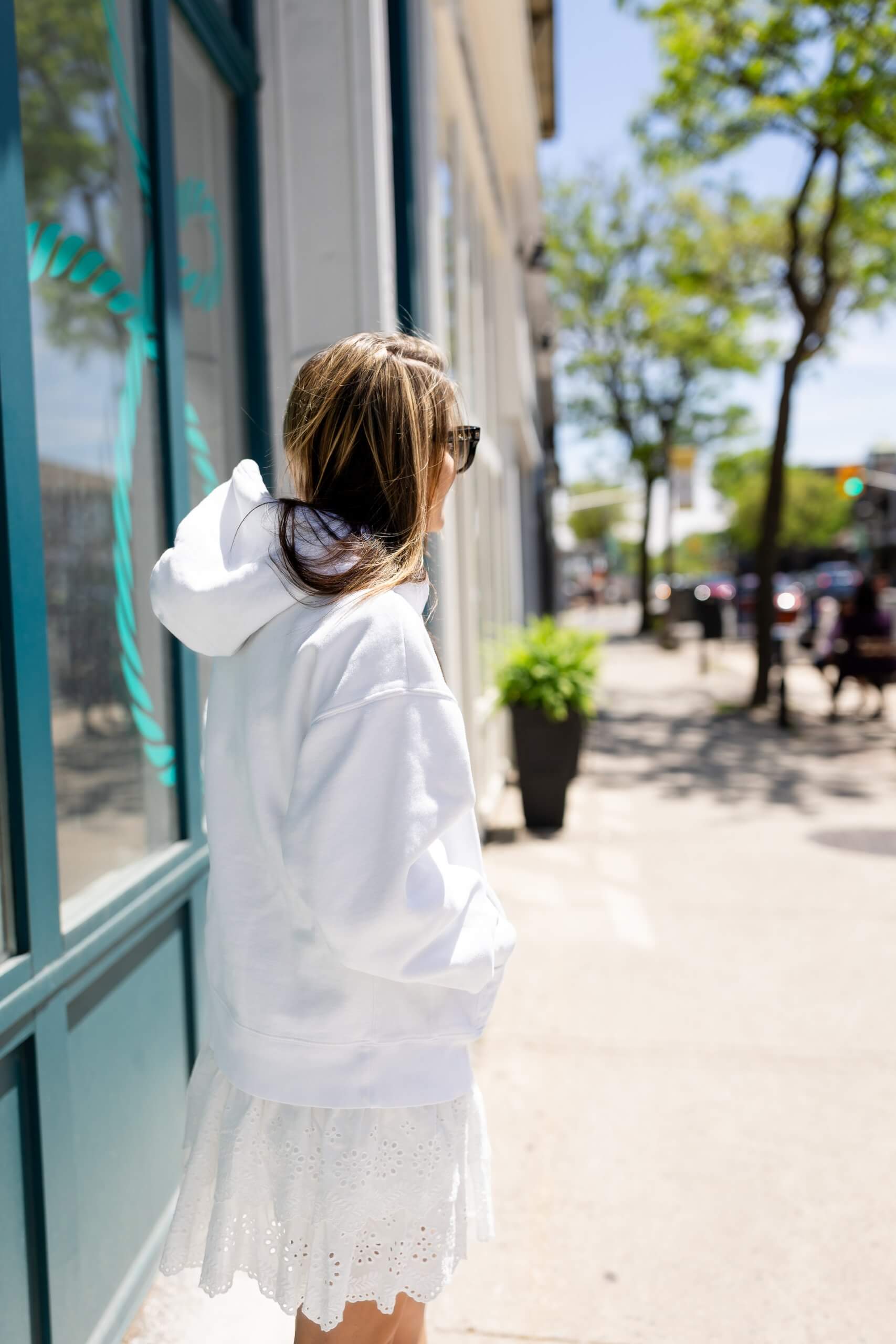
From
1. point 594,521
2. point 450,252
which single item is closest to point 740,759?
point 450,252

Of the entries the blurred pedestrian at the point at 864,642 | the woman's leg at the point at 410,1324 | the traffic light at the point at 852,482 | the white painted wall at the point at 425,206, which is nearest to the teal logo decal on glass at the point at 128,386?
the white painted wall at the point at 425,206

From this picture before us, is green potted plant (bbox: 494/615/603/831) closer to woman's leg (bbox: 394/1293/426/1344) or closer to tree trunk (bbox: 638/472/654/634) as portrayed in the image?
woman's leg (bbox: 394/1293/426/1344)

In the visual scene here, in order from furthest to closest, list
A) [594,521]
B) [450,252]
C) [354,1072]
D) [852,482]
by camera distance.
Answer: [594,521] < [852,482] < [450,252] < [354,1072]

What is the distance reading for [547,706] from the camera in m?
7.43

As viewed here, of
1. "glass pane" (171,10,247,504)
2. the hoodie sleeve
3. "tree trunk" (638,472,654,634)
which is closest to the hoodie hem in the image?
the hoodie sleeve

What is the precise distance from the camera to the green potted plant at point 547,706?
746 centimetres

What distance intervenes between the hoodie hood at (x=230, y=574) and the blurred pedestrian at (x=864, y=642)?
1203cm

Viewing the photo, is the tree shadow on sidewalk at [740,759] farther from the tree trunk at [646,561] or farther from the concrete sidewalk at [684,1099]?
the tree trunk at [646,561]

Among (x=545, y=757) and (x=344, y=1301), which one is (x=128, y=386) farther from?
(x=545, y=757)

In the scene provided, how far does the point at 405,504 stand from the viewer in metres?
1.60

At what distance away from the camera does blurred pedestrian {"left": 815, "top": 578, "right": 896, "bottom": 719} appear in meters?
12.6

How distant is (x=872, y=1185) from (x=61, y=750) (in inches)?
101

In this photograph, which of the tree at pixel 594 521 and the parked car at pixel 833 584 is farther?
the tree at pixel 594 521

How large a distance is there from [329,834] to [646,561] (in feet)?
109
